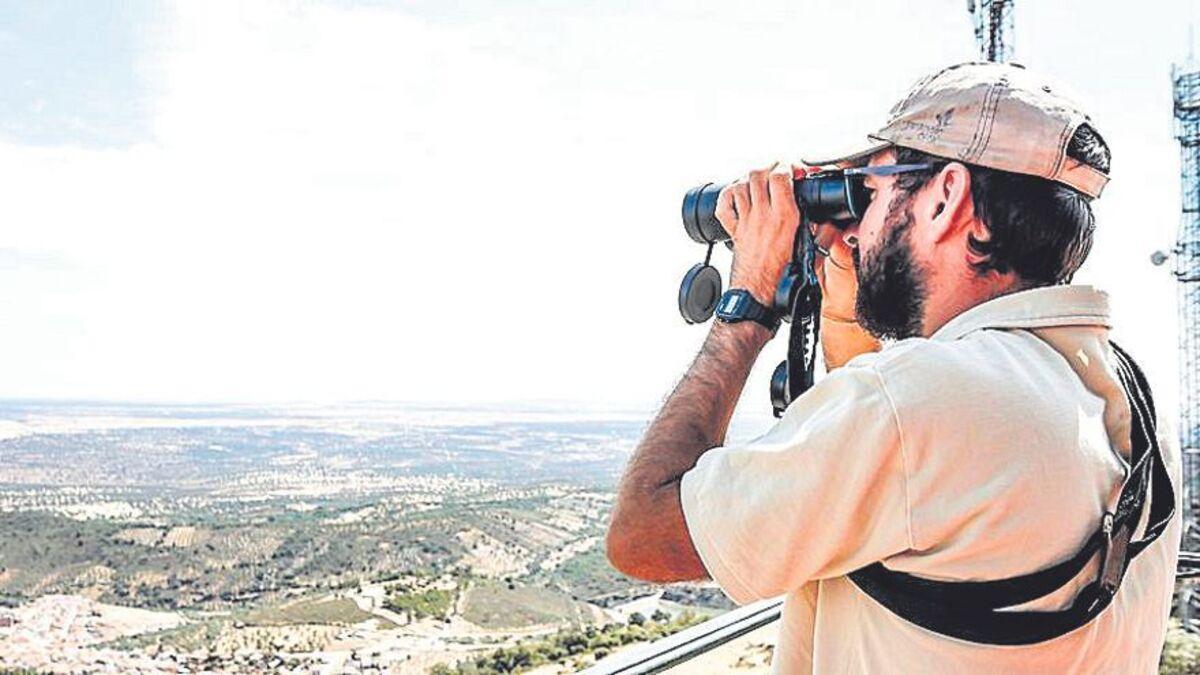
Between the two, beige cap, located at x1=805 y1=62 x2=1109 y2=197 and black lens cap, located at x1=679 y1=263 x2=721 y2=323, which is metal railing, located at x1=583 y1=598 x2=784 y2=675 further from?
beige cap, located at x1=805 y1=62 x2=1109 y2=197

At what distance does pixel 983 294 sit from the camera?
2.40 ft

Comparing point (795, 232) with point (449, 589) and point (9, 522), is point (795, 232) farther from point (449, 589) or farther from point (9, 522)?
point (9, 522)

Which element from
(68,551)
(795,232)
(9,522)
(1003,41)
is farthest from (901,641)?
(9,522)

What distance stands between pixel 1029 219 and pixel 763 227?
214 mm

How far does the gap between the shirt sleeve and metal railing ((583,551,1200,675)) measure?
2.23 feet

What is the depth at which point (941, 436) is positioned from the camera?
617mm

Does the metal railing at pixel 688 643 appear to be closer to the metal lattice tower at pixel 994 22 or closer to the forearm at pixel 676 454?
the forearm at pixel 676 454

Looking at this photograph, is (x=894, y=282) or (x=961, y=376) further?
(x=894, y=282)

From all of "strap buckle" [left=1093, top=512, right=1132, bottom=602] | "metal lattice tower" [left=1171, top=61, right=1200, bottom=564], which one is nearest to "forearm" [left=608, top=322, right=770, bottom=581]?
"strap buckle" [left=1093, top=512, right=1132, bottom=602]

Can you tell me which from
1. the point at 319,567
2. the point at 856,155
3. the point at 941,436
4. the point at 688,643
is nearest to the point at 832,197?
the point at 856,155

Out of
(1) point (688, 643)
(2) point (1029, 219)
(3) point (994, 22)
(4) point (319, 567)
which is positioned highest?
(3) point (994, 22)

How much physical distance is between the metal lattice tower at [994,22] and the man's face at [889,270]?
244 inches

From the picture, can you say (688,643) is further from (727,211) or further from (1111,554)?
(1111,554)

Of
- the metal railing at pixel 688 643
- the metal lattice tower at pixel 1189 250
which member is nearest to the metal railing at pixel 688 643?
the metal railing at pixel 688 643
